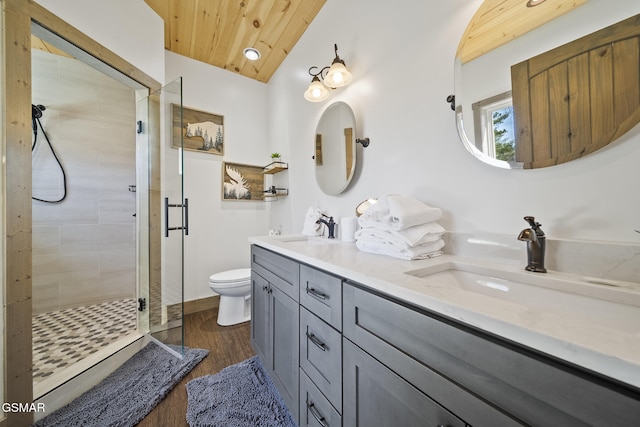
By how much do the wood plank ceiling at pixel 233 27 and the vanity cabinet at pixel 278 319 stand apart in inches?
75.1

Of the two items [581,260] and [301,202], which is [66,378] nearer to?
[301,202]

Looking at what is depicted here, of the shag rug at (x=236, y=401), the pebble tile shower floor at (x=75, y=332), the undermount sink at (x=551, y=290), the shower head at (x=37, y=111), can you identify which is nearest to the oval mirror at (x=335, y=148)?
the undermount sink at (x=551, y=290)

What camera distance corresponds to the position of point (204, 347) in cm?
175

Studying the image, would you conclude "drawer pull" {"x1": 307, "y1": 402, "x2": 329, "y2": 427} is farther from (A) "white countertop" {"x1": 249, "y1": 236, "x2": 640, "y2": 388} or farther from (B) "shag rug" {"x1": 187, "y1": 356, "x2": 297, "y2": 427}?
(A) "white countertop" {"x1": 249, "y1": 236, "x2": 640, "y2": 388}

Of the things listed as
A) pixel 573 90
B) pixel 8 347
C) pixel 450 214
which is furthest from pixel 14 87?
pixel 573 90

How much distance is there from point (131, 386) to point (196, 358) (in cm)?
35

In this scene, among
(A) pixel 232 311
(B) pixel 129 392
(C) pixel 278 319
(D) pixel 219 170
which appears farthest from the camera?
(D) pixel 219 170

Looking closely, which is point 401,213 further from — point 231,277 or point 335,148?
point 231,277

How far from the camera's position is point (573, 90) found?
2.30 ft

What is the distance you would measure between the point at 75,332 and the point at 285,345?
2039 millimetres

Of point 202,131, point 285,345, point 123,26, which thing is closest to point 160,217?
point 202,131

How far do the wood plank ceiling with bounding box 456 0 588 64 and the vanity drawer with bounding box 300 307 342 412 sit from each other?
1.24m

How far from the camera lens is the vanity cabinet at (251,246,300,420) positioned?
1.04 m

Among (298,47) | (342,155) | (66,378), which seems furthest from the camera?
(298,47)
